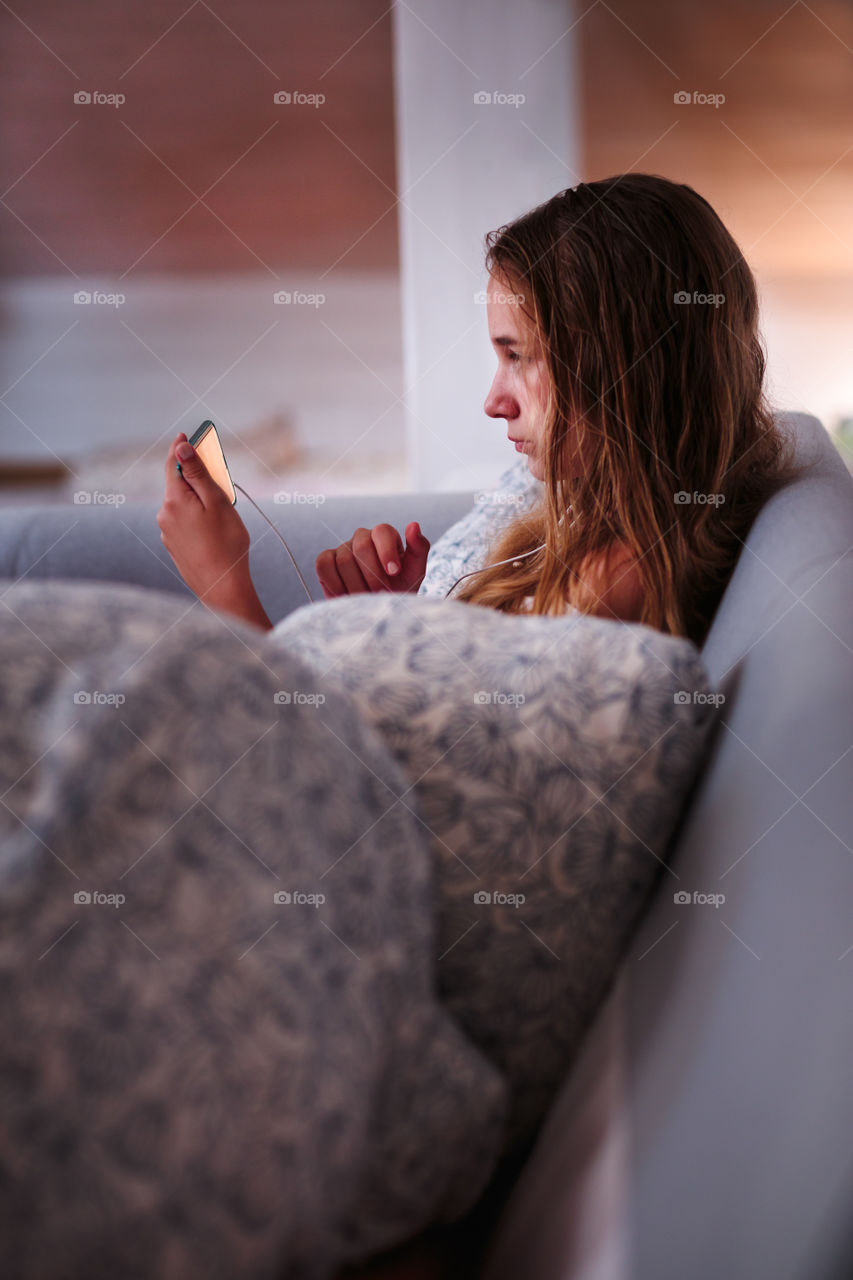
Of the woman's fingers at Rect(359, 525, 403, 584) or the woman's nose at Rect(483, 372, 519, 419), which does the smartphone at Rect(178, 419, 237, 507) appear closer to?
the woman's fingers at Rect(359, 525, 403, 584)

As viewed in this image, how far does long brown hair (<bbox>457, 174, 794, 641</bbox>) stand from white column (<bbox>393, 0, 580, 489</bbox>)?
169 centimetres

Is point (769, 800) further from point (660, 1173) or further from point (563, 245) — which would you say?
point (563, 245)

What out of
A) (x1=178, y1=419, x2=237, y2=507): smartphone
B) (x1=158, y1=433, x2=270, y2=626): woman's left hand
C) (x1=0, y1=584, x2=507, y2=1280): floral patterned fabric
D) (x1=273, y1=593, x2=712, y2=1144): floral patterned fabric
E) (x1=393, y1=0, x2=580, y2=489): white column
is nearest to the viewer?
(x1=0, y1=584, x2=507, y2=1280): floral patterned fabric

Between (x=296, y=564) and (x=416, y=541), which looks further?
(x=296, y=564)

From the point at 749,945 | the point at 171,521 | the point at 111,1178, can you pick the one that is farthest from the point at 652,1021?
the point at 171,521

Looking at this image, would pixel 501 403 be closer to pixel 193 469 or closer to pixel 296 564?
pixel 193 469

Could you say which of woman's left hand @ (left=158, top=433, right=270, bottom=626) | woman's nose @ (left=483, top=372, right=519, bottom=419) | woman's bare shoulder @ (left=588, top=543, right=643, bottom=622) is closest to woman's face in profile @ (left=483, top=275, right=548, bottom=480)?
woman's nose @ (left=483, top=372, right=519, bottom=419)

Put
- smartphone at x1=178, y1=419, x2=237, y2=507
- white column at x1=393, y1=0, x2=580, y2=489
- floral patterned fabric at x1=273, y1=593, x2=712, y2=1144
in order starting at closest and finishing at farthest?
floral patterned fabric at x1=273, y1=593, x2=712, y2=1144 → smartphone at x1=178, y1=419, x2=237, y2=507 → white column at x1=393, y1=0, x2=580, y2=489

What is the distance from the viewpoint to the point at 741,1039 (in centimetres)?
45

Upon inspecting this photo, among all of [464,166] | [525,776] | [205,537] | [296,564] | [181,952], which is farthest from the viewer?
[464,166]

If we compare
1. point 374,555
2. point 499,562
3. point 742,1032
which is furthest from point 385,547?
point 742,1032

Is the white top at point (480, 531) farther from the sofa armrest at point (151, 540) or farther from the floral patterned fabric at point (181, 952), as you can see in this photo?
the floral patterned fabric at point (181, 952)

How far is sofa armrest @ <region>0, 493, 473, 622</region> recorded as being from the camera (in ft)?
4.87

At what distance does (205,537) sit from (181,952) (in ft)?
2.50
